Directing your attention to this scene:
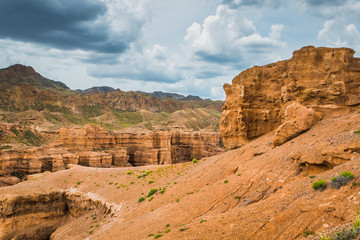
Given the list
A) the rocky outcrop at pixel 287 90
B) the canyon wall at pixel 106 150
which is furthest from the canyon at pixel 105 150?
the rocky outcrop at pixel 287 90

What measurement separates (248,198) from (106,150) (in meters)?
66.4

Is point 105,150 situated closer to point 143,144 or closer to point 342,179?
point 143,144

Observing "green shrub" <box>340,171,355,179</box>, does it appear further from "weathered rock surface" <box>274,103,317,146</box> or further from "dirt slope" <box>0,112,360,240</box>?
"weathered rock surface" <box>274,103,317,146</box>

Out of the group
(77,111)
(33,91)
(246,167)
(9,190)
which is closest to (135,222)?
(246,167)

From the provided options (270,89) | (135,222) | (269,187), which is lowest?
(135,222)

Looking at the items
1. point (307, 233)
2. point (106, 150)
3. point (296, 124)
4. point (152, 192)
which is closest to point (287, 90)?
point (296, 124)

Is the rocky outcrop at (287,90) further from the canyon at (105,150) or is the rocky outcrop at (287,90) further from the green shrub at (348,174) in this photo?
the canyon at (105,150)

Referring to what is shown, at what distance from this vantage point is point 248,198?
14.4m

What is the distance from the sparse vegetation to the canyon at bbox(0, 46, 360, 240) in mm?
127

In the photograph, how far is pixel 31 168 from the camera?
52750mm

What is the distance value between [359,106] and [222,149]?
7381cm

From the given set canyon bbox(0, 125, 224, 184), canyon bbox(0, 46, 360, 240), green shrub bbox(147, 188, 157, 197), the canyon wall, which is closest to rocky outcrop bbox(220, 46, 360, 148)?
canyon bbox(0, 46, 360, 240)

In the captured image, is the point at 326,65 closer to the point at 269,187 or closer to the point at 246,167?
the point at 246,167

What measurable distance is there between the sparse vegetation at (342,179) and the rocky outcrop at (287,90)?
13.4 m
